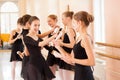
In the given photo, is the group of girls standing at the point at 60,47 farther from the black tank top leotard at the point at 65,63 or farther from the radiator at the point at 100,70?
the radiator at the point at 100,70

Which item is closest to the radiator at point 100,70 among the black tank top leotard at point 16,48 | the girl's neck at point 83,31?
the black tank top leotard at point 16,48

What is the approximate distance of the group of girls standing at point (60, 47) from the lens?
2.63 metres

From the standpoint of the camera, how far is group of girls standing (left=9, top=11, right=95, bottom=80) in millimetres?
2633

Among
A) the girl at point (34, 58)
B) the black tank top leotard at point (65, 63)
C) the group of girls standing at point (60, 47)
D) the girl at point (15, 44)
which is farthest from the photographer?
the girl at point (15, 44)

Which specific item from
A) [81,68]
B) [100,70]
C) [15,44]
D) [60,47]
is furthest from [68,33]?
[100,70]

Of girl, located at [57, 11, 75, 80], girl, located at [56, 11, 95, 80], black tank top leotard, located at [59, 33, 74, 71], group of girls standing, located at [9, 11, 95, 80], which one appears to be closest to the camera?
girl, located at [56, 11, 95, 80]

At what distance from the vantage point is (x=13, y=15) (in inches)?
672

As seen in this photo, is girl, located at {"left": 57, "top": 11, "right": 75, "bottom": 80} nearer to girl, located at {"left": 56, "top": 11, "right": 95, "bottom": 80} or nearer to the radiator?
girl, located at {"left": 56, "top": 11, "right": 95, "bottom": 80}

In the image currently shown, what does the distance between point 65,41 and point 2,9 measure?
13.5 m

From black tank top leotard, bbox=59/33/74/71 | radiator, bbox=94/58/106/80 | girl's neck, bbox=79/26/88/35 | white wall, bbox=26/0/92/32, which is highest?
white wall, bbox=26/0/92/32

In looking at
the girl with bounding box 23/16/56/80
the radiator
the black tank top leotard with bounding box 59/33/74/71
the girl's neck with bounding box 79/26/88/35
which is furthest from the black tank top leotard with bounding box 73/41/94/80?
the radiator

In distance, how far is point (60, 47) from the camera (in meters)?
2.93

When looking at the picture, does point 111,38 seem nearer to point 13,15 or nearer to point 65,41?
point 65,41

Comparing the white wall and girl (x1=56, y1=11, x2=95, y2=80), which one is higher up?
the white wall
